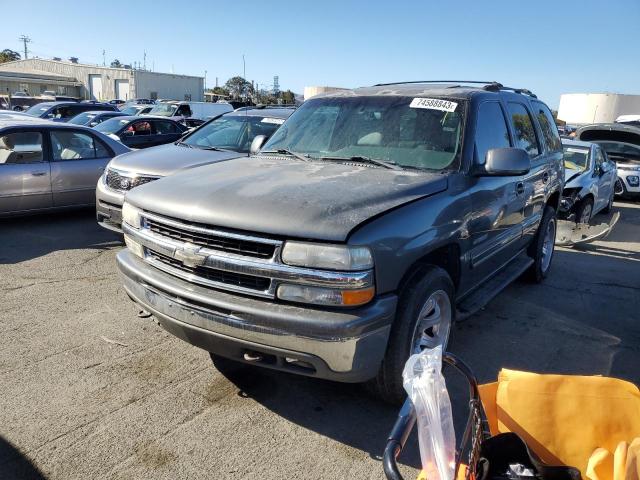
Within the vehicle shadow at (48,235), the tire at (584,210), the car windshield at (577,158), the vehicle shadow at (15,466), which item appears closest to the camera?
the vehicle shadow at (15,466)

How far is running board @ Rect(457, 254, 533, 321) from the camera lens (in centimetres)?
385

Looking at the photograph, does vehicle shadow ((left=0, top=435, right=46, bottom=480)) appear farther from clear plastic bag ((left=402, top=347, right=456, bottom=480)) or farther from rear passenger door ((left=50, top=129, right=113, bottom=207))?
rear passenger door ((left=50, top=129, right=113, bottom=207))

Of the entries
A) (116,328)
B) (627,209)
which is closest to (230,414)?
(116,328)

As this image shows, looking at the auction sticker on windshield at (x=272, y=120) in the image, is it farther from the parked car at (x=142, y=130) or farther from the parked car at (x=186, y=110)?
the parked car at (x=186, y=110)

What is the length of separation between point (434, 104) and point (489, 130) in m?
0.55

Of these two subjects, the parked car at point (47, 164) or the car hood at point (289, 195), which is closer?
the car hood at point (289, 195)

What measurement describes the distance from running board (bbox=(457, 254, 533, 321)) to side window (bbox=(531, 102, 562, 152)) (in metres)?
1.34

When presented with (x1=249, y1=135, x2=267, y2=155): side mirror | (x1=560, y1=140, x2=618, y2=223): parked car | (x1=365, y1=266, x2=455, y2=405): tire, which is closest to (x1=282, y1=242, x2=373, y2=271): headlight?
(x1=365, y1=266, x2=455, y2=405): tire

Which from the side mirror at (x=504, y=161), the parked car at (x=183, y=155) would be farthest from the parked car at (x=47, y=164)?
the side mirror at (x=504, y=161)

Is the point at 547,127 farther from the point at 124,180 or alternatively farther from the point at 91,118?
the point at 91,118

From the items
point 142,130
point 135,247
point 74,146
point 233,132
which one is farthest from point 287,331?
point 142,130

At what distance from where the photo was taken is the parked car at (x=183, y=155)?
630cm

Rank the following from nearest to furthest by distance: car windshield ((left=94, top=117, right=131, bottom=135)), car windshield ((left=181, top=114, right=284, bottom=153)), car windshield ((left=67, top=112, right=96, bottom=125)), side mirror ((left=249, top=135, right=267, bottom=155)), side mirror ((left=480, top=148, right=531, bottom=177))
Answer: side mirror ((left=480, top=148, right=531, bottom=177)) → side mirror ((left=249, top=135, right=267, bottom=155)) → car windshield ((left=181, top=114, right=284, bottom=153)) → car windshield ((left=94, top=117, right=131, bottom=135)) → car windshield ((left=67, top=112, right=96, bottom=125))

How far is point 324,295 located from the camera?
104 inches
